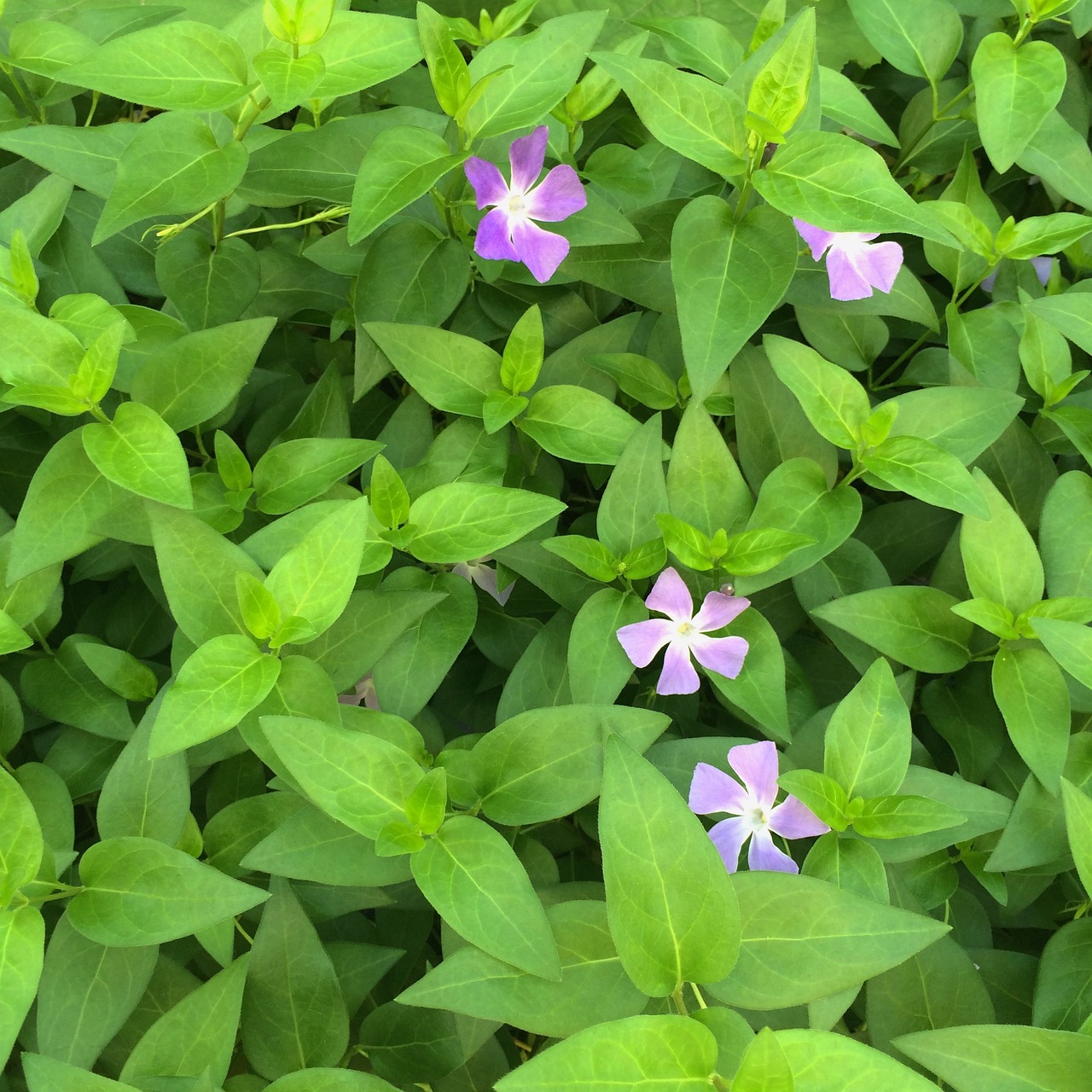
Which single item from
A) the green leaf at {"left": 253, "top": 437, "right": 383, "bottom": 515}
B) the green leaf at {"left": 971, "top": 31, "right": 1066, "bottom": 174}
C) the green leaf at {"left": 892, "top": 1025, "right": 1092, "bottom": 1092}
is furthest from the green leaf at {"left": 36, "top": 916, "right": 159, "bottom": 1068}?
the green leaf at {"left": 971, "top": 31, "right": 1066, "bottom": 174}

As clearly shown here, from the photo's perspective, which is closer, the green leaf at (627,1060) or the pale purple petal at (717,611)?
the green leaf at (627,1060)

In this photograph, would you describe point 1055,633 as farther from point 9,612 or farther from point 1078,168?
point 9,612

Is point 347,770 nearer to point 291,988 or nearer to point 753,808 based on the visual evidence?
point 291,988

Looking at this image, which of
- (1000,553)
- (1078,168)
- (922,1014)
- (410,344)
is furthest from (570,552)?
(1078,168)

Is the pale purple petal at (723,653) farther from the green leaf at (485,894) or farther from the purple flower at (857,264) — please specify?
the purple flower at (857,264)

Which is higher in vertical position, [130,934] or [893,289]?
[893,289]

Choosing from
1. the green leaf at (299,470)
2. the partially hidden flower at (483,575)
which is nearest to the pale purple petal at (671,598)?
the partially hidden flower at (483,575)

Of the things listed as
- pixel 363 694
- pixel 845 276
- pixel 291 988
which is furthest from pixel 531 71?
pixel 291 988
